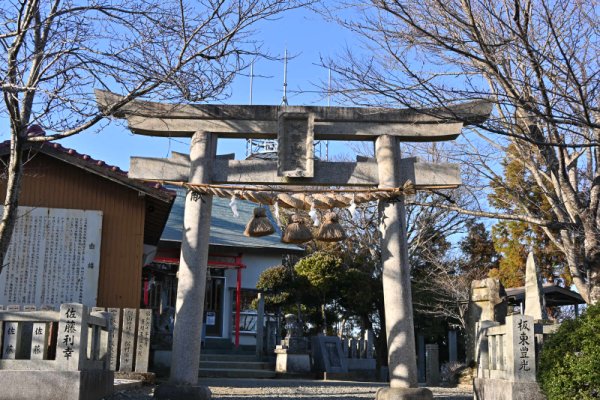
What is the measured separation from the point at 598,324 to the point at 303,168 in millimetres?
A: 5345

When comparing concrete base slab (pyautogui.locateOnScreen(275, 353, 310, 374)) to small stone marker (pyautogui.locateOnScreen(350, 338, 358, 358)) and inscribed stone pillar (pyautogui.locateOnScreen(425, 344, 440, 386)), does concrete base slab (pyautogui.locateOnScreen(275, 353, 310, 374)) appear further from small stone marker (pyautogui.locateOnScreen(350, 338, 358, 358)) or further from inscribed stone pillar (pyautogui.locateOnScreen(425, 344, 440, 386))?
inscribed stone pillar (pyautogui.locateOnScreen(425, 344, 440, 386))

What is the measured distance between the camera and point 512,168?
61.5 ft

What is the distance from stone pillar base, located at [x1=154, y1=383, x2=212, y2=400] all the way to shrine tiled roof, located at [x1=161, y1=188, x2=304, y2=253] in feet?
41.2

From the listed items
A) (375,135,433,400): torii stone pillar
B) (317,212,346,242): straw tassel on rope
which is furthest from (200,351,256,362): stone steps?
(375,135,433,400): torii stone pillar

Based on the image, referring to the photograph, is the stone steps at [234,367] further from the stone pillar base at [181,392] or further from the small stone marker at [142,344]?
the stone pillar base at [181,392]

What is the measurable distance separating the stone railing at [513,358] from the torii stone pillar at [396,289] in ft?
4.16

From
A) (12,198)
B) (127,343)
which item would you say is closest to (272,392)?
(127,343)

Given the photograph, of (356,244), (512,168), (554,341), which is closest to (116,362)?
(554,341)

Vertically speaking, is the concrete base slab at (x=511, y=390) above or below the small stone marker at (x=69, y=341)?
below

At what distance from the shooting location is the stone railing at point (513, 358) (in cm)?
887

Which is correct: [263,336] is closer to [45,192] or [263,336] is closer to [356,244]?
[45,192]

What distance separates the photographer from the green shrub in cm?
793

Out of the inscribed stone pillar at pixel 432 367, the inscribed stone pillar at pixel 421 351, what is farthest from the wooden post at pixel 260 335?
the inscribed stone pillar at pixel 421 351

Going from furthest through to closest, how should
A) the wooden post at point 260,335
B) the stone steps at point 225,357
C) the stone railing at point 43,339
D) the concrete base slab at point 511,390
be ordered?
the wooden post at point 260,335 < the stone steps at point 225,357 < the concrete base slab at point 511,390 < the stone railing at point 43,339
